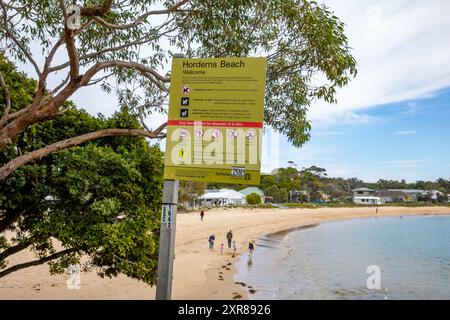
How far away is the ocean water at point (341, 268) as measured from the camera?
59.5 feet

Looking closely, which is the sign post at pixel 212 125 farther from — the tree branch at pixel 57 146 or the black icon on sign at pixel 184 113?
the tree branch at pixel 57 146

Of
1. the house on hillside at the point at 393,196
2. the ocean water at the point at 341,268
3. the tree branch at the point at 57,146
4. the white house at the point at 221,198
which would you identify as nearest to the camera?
the tree branch at the point at 57,146

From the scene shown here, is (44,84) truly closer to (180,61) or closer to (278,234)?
(180,61)

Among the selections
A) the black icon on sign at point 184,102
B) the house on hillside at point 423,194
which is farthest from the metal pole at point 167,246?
the house on hillside at point 423,194

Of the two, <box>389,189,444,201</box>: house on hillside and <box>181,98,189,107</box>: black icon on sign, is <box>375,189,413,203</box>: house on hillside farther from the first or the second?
<box>181,98,189,107</box>: black icon on sign

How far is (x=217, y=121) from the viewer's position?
4.23 metres

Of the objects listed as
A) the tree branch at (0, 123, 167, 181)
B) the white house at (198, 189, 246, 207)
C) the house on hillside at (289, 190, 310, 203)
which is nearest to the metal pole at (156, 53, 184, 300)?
the tree branch at (0, 123, 167, 181)

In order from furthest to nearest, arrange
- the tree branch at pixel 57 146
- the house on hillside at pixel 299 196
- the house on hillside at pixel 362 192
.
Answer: the house on hillside at pixel 362 192 < the house on hillside at pixel 299 196 < the tree branch at pixel 57 146

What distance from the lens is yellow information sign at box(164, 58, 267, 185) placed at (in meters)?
4.17

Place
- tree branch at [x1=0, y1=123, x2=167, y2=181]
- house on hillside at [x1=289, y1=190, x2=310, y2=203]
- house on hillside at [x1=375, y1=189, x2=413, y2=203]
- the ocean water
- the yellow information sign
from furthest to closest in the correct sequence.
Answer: house on hillside at [x1=375, y1=189, x2=413, y2=203] < house on hillside at [x1=289, y1=190, x2=310, y2=203] < the ocean water < tree branch at [x1=0, y1=123, x2=167, y2=181] < the yellow information sign

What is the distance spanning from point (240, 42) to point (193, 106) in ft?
12.1

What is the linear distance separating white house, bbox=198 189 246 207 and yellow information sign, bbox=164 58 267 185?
62553 mm

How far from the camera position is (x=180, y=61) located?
4.43 meters
